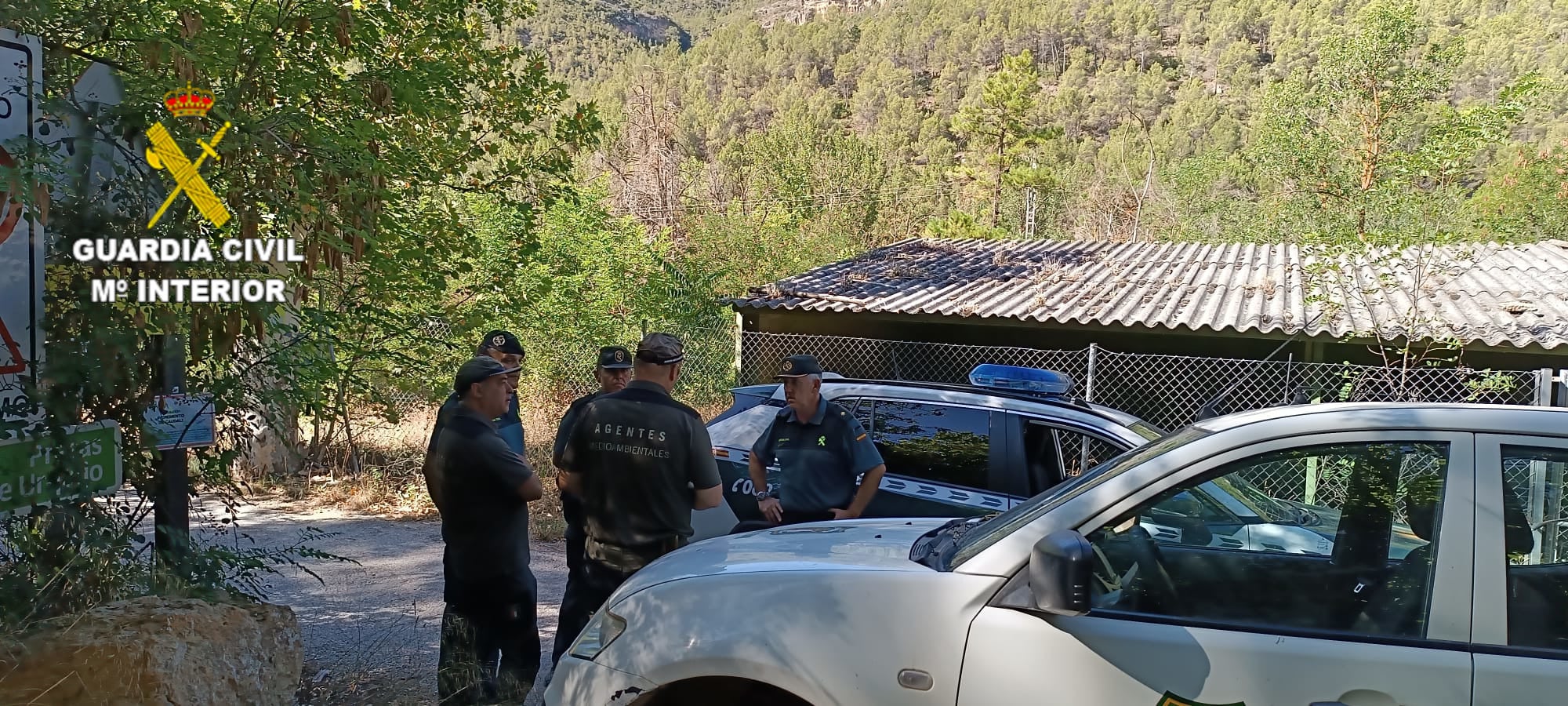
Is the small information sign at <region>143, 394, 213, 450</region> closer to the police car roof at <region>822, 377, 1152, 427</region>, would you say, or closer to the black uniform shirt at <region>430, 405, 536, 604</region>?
the black uniform shirt at <region>430, 405, 536, 604</region>

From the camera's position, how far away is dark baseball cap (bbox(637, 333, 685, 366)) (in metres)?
4.56

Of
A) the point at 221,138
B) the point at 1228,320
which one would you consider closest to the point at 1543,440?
the point at 221,138

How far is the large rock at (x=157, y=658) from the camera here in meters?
3.11

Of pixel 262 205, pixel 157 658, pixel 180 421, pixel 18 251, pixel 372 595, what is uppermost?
pixel 262 205

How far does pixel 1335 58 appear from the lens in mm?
15727

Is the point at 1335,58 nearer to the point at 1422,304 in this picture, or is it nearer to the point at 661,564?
the point at 1422,304

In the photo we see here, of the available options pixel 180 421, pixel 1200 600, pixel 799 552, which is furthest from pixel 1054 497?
pixel 180 421

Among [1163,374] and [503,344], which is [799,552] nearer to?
[503,344]

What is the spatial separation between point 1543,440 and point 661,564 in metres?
2.41

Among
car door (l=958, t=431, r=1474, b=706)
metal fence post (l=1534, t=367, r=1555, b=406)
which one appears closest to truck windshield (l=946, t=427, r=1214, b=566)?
car door (l=958, t=431, r=1474, b=706)

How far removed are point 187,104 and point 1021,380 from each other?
473 cm

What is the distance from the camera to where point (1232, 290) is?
457 inches

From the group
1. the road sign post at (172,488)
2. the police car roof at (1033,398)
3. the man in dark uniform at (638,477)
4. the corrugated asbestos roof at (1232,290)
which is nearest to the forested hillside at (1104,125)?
the corrugated asbestos roof at (1232,290)

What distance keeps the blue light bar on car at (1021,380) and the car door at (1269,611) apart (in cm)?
350
